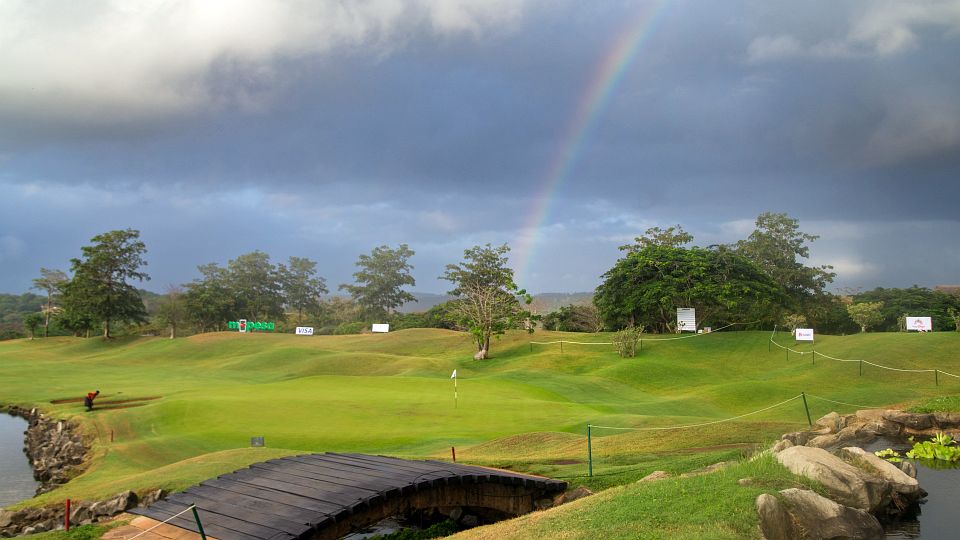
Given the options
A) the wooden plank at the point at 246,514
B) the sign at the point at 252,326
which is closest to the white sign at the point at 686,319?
the sign at the point at 252,326

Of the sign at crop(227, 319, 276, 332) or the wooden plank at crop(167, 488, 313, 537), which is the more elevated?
the sign at crop(227, 319, 276, 332)

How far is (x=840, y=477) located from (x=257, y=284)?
12288 cm

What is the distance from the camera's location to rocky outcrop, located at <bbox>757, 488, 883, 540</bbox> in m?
10.2

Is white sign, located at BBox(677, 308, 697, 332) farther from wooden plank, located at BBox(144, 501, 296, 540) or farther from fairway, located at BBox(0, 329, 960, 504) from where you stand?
wooden plank, located at BBox(144, 501, 296, 540)

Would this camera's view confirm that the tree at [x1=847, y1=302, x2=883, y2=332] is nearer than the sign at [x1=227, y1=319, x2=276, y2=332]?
Yes

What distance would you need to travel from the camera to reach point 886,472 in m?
13.5

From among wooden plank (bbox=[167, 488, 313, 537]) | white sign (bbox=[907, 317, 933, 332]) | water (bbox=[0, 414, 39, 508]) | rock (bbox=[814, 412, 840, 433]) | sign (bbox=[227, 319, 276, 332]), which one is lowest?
water (bbox=[0, 414, 39, 508])

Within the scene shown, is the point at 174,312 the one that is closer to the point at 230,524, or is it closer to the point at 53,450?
the point at 53,450

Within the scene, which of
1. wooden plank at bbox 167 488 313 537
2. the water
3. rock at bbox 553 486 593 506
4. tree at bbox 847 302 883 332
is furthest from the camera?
tree at bbox 847 302 883 332

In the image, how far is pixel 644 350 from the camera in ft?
199

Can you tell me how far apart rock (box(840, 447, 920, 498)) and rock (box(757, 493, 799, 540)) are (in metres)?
4.17

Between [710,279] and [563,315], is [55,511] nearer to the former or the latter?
[710,279]

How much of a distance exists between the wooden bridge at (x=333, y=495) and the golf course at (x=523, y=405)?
1.97 m

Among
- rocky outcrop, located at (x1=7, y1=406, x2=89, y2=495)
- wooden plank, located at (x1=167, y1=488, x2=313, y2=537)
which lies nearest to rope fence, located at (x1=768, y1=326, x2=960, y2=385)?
wooden plank, located at (x1=167, y1=488, x2=313, y2=537)
